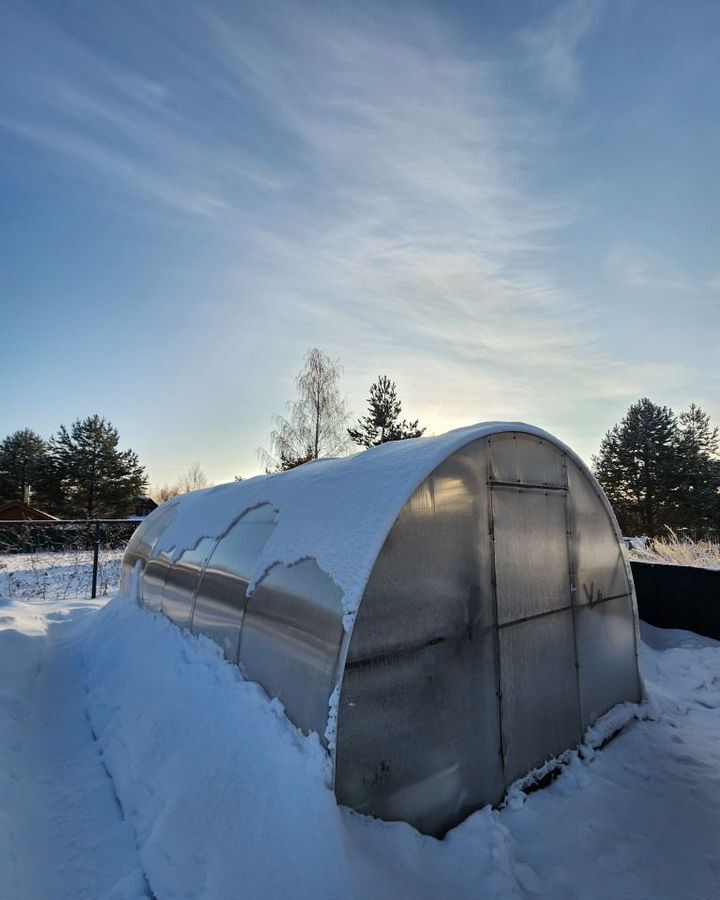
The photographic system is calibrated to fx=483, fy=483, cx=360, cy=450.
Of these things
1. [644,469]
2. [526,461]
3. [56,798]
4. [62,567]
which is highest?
[644,469]

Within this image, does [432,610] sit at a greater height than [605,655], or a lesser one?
greater

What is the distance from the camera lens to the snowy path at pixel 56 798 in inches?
93.7

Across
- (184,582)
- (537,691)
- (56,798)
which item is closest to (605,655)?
(537,691)

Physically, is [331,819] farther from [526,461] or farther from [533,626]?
[526,461]

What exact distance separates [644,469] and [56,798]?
29.8m

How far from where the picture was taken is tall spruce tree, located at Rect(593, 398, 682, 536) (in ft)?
86.8

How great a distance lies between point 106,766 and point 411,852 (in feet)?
7.67

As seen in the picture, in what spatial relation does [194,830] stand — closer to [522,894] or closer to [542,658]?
[522,894]

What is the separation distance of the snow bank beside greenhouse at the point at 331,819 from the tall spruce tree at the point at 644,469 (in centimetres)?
2604

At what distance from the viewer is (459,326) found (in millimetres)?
7824

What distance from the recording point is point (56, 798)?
3074mm

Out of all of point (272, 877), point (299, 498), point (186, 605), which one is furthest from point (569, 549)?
point (186, 605)

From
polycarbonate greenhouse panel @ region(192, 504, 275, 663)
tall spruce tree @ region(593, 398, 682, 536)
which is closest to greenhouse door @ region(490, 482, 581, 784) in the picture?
polycarbonate greenhouse panel @ region(192, 504, 275, 663)

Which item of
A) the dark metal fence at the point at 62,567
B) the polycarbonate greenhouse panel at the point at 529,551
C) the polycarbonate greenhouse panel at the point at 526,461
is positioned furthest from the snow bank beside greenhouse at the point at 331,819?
the dark metal fence at the point at 62,567
